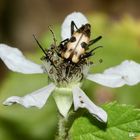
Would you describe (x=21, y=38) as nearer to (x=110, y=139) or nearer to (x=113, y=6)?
(x=113, y=6)

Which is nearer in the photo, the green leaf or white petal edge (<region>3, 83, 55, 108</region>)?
white petal edge (<region>3, 83, 55, 108</region>)

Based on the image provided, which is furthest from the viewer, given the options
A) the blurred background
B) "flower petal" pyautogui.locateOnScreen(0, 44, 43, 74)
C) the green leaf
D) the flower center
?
the blurred background

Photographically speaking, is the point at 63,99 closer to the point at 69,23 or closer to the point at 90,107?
the point at 90,107

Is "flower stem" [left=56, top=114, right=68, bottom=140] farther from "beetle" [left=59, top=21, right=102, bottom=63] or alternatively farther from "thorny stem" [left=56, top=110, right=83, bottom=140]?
"beetle" [left=59, top=21, right=102, bottom=63]

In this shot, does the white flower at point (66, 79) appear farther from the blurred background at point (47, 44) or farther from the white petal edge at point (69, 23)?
the blurred background at point (47, 44)

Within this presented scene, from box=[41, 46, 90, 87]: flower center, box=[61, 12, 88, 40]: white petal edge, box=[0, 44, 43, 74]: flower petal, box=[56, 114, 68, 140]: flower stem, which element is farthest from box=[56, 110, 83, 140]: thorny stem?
box=[61, 12, 88, 40]: white petal edge

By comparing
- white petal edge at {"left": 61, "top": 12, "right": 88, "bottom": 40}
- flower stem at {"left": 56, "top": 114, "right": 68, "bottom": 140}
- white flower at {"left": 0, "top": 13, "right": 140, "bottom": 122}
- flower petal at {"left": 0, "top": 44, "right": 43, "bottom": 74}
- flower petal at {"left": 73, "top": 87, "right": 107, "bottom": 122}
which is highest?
white petal edge at {"left": 61, "top": 12, "right": 88, "bottom": 40}

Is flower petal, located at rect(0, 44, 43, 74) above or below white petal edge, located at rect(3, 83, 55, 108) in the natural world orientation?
above

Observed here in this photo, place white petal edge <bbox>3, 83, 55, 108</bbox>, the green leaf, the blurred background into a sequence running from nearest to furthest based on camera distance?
white petal edge <bbox>3, 83, 55, 108</bbox> → the green leaf → the blurred background
